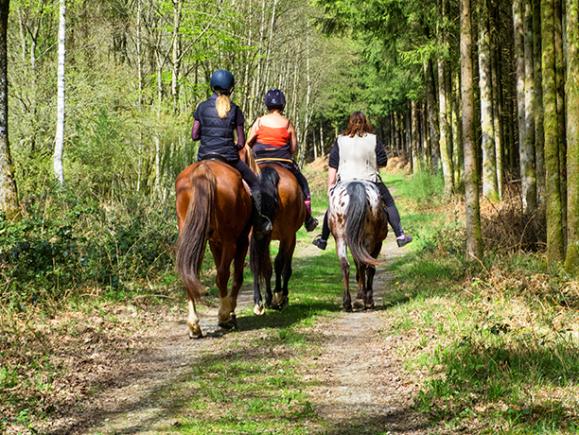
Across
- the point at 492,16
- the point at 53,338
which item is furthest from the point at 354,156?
the point at 492,16

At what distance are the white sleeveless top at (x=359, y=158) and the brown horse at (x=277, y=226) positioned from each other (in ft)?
2.49

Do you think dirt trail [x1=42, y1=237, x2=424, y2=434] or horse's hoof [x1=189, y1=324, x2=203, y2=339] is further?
horse's hoof [x1=189, y1=324, x2=203, y2=339]

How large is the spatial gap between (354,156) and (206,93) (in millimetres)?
17759

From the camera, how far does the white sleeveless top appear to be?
Answer: 1002 centimetres

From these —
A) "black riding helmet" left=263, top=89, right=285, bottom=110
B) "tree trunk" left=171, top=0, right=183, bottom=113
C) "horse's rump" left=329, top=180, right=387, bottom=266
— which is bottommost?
"horse's rump" left=329, top=180, right=387, bottom=266

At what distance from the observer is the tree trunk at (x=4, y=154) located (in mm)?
10383

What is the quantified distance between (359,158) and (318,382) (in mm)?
4552

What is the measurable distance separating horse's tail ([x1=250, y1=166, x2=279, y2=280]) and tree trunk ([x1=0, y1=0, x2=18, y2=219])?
3.75 meters

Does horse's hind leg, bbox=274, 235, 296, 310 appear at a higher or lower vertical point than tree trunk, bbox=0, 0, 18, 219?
lower

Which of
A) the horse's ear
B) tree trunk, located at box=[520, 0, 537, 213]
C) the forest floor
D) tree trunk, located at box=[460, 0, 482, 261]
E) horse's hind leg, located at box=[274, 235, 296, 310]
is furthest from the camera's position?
tree trunk, located at box=[520, 0, 537, 213]

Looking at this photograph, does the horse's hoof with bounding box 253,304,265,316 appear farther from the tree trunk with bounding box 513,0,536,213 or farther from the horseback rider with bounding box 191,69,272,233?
the tree trunk with bounding box 513,0,536,213

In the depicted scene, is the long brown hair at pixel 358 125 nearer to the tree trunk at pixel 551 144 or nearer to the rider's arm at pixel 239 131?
the rider's arm at pixel 239 131

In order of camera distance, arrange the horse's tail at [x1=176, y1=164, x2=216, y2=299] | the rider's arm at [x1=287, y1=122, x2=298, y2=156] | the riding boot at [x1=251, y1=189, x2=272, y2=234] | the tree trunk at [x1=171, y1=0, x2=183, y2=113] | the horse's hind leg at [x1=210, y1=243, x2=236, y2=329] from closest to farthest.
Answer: the horse's tail at [x1=176, y1=164, x2=216, y2=299] → the horse's hind leg at [x1=210, y1=243, x2=236, y2=329] → the riding boot at [x1=251, y1=189, x2=272, y2=234] → the rider's arm at [x1=287, y1=122, x2=298, y2=156] → the tree trunk at [x1=171, y1=0, x2=183, y2=113]

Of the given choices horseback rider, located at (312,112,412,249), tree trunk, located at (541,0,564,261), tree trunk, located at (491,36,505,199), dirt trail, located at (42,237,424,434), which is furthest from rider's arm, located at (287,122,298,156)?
tree trunk, located at (491,36,505,199)
